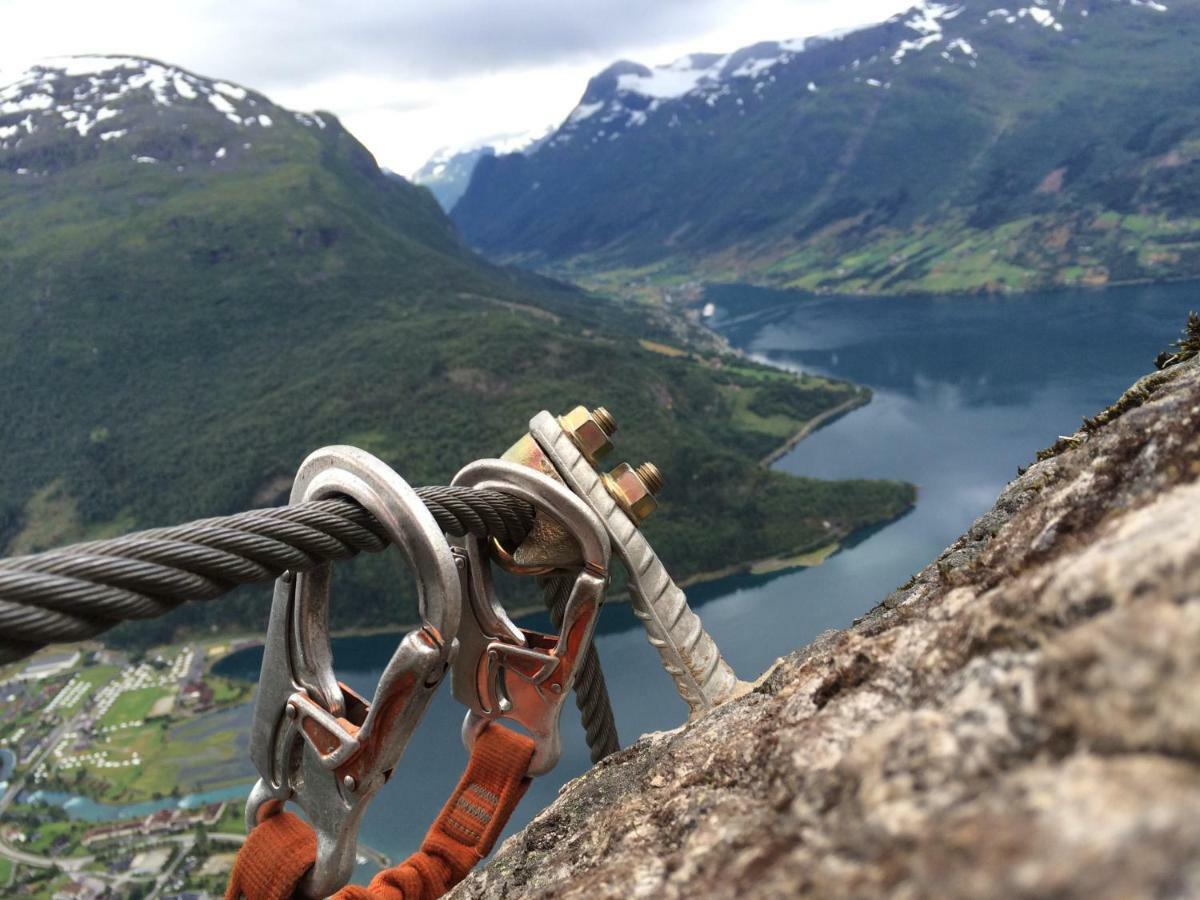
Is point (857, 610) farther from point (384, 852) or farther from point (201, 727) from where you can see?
point (201, 727)

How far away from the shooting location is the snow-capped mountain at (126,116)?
138500mm

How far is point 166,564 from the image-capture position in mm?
1980

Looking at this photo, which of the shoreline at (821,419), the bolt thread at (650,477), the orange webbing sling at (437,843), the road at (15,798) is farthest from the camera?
the shoreline at (821,419)

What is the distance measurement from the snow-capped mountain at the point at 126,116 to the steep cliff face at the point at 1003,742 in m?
159

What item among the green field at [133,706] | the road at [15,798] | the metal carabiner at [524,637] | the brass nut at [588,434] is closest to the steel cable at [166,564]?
the metal carabiner at [524,637]

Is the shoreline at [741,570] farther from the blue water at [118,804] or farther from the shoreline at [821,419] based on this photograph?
the shoreline at [821,419]

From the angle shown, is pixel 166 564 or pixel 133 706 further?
pixel 133 706

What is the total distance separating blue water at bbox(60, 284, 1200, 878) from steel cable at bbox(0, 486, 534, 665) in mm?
22173

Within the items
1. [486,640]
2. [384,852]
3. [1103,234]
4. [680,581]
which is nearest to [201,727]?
[384,852]

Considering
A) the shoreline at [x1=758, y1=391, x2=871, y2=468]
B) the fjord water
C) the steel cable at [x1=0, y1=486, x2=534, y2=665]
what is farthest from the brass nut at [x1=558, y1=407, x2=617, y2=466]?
the shoreline at [x1=758, y1=391, x2=871, y2=468]

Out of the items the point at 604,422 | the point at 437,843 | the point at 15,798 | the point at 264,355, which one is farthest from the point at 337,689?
the point at 264,355

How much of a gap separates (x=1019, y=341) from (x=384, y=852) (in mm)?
72593

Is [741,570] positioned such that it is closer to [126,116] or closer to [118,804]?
[118,804]

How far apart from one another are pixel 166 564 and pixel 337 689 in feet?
2.26
